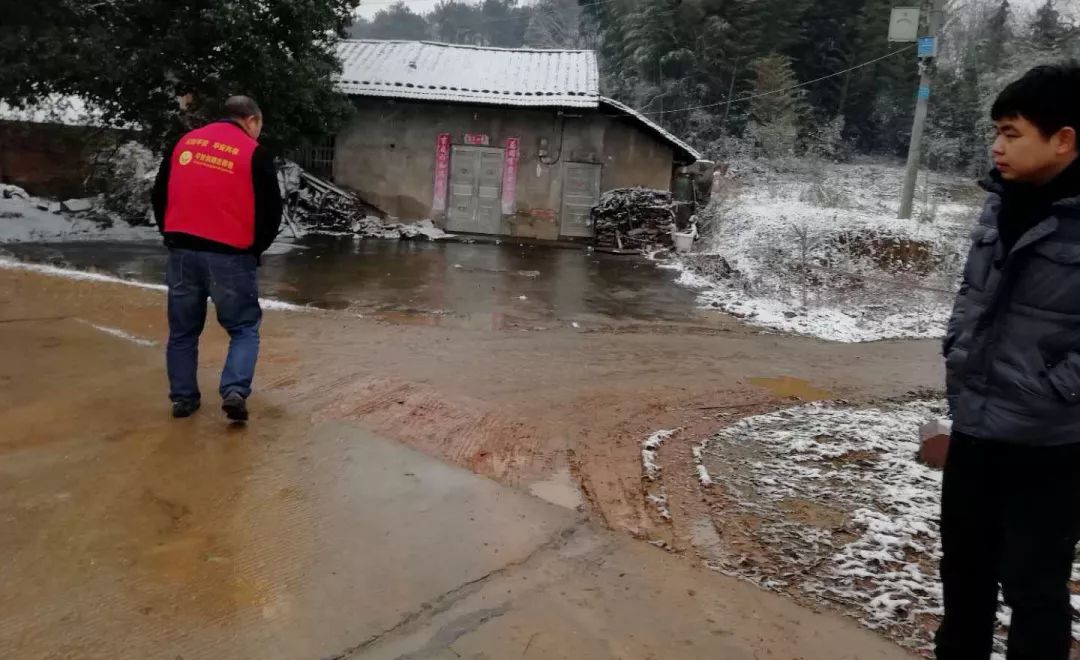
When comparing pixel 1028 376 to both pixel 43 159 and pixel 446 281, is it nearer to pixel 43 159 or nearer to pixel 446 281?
pixel 446 281

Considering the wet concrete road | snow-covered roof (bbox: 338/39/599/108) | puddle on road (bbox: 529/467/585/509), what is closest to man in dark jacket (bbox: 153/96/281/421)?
puddle on road (bbox: 529/467/585/509)

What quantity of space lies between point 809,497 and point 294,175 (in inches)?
584

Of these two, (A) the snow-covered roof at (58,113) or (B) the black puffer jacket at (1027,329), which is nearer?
(B) the black puffer jacket at (1027,329)

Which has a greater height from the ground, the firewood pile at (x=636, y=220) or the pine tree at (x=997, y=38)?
the pine tree at (x=997, y=38)

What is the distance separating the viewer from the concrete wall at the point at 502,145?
1706 centimetres

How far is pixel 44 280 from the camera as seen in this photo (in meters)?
7.28

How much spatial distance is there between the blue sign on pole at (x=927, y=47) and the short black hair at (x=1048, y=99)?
1358cm

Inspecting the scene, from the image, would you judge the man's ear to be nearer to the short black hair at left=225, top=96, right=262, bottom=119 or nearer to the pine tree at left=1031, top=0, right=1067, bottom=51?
the short black hair at left=225, top=96, right=262, bottom=119

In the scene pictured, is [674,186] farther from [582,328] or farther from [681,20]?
[681,20]

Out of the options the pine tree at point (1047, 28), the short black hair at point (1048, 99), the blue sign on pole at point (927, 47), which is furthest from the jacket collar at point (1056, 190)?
the pine tree at point (1047, 28)

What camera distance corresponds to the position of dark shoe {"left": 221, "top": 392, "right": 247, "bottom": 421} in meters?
3.59

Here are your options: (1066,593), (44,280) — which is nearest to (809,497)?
(1066,593)

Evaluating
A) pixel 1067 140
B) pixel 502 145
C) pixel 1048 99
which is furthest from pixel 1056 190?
pixel 502 145

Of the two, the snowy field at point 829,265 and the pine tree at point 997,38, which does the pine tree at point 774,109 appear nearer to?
the pine tree at point 997,38
